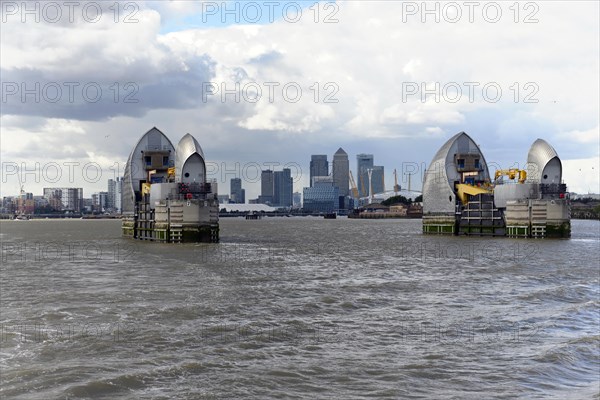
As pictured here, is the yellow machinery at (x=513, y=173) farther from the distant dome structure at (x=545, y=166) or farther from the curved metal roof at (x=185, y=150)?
the curved metal roof at (x=185, y=150)

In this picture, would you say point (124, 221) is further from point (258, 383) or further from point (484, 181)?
point (258, 383)

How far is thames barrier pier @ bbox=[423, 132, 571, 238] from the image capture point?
79500 mm

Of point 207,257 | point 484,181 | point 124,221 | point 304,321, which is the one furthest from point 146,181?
point 304,321

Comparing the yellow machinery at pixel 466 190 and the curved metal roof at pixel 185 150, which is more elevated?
the curved metal roof at pixel 185 150

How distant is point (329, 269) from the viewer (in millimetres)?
42719

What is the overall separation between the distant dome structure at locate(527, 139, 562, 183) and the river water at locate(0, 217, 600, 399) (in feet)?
155

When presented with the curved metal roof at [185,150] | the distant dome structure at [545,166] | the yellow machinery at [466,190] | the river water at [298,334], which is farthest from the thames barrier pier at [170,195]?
the distant dome structure at [545,166]

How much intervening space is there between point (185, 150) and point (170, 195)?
6.81 m

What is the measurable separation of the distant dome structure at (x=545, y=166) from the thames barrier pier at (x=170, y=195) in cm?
4189

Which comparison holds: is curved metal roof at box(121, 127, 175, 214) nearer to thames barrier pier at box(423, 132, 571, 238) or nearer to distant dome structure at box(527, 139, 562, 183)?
thames barrier pier at box(423, 132, 571, 238)

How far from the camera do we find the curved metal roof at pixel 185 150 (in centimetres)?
7419

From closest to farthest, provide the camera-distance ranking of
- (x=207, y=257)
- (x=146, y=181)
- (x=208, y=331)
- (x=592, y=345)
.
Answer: (x=592, y=345), (x=208, y=331), (x=207, y=257), (x=146, y=181)

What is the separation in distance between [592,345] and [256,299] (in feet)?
44.9

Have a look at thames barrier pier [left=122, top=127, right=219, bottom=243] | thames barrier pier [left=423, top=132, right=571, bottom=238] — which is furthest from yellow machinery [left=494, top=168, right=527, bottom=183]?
thames barrier pier [left=122, top=127, right=219, bottom=243]
